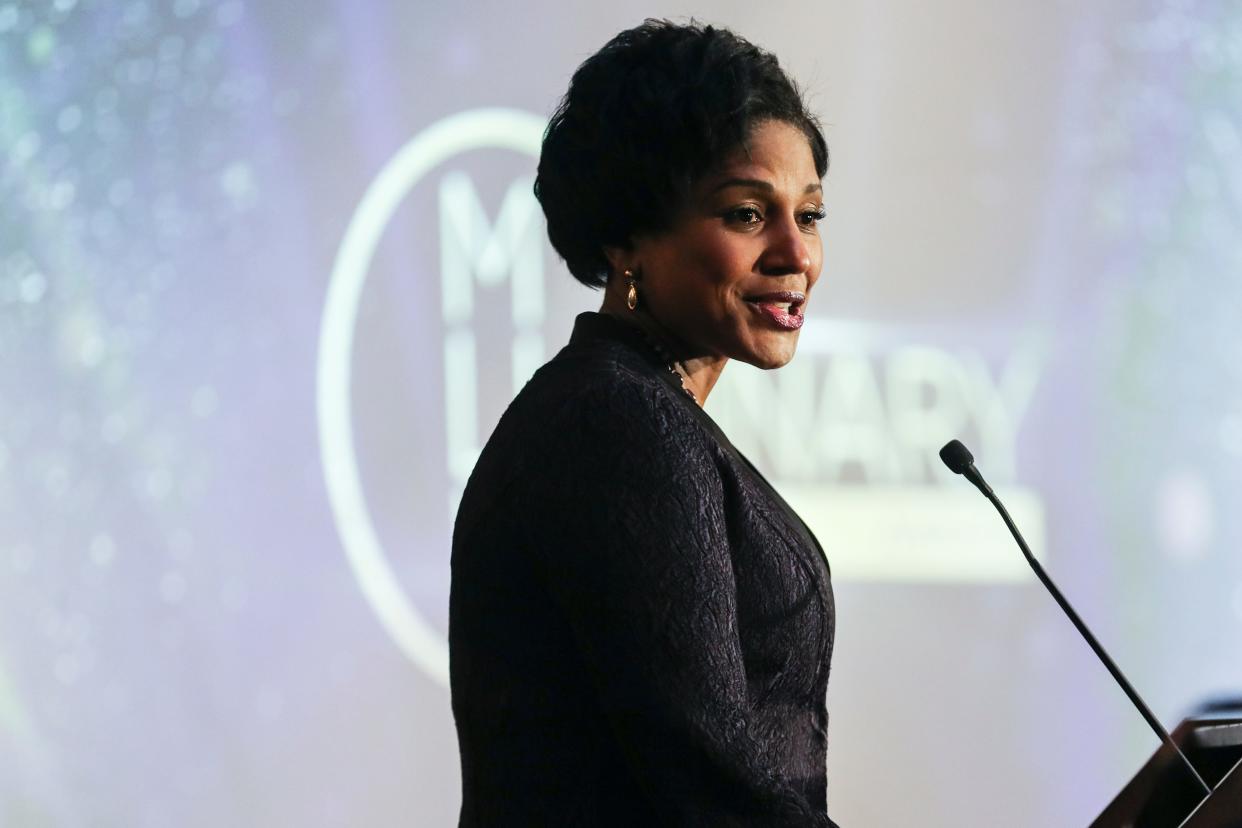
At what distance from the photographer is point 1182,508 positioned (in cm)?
279

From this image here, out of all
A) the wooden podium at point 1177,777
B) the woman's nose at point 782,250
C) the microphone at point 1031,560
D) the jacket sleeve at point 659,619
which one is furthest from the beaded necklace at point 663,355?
the wooden podium at point 1177,777

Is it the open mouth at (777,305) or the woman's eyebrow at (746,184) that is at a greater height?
the woman's eyebrow at (746,184)

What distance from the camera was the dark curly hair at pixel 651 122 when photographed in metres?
1.16

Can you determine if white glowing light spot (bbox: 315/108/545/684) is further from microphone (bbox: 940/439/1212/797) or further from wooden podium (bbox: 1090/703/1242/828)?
wooden podium (bbox: 1090/703/1242/828)

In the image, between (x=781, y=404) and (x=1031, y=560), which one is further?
(x=781, y=404)

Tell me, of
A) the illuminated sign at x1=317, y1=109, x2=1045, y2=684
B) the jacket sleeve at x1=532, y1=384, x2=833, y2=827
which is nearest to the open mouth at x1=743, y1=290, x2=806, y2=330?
the jacket sleeve at x1=532, y1=384, x2=833, y2=827

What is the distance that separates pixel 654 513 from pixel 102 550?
2.16m

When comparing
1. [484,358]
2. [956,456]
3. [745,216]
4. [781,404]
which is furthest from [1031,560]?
[484,358]

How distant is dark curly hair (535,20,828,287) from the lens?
45.8 inches

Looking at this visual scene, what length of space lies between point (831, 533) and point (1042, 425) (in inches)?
19.1

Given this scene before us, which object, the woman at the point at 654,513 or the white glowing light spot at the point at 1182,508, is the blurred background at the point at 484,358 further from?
the woman at the point at 654,513

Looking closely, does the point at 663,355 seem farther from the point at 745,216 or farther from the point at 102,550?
the point at 102,550

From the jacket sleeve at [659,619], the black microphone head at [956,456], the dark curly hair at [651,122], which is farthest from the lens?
the black microphone head at [956,456]

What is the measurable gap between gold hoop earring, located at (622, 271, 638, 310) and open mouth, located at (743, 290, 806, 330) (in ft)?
0.33
